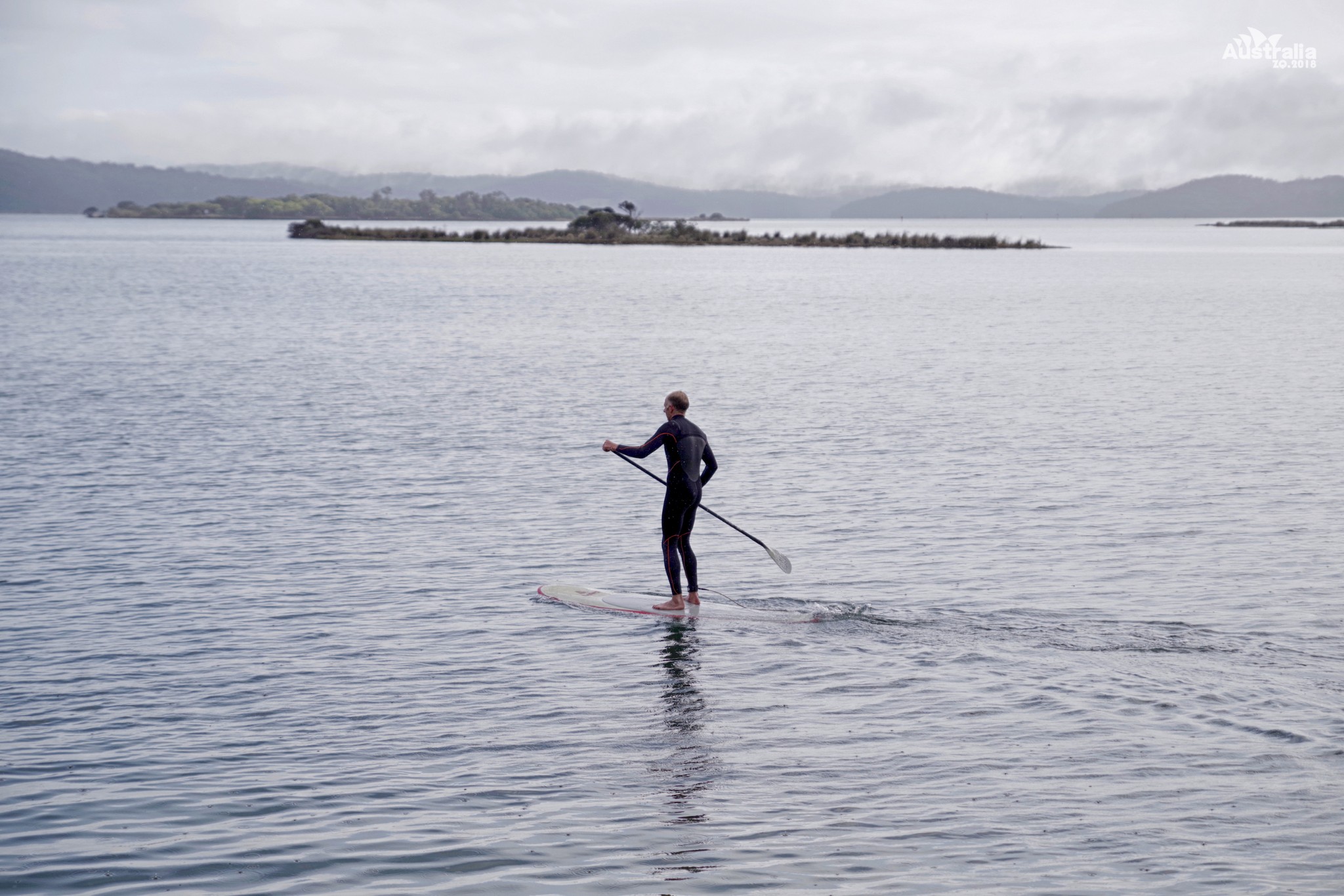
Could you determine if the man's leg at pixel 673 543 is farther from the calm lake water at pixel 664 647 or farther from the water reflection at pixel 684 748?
the water reflection at pixel 684 748

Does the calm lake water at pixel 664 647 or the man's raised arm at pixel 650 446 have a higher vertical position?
the man's raised arm at pixel 650 446

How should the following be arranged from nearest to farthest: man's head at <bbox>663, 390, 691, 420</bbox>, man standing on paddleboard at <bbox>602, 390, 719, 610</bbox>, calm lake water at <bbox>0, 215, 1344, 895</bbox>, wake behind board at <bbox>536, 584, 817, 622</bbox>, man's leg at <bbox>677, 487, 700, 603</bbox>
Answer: calm lake water at <bbox>0, 215, 1344, 895</bbox> → man's head at <bbox>663, 390, 691, 420</bbox> → wake behind board at <bbox>536, 584, 817, 622</bbox> → man standing on paddleboard at <bbox>602, 390, 719, 610</bbox> → man's leg at <bbox>677, 487, 700, 603</bbox>

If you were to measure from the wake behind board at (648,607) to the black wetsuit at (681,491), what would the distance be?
0.35 m

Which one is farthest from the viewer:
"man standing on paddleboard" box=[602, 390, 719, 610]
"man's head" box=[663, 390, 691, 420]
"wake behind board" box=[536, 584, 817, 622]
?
"man standing on paddleboard" box=[602, 390, 719, 610]

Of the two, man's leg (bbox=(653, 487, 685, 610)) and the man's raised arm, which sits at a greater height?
the man's raised arm

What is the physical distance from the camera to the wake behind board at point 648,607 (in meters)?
15.4

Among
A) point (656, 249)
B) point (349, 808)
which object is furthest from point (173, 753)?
point (656, 249)

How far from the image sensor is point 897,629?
1474cm

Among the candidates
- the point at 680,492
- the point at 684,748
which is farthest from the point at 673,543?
the point at 684,748

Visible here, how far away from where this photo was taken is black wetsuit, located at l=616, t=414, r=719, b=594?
15734 mm

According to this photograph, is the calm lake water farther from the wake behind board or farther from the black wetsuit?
the black wetsuit

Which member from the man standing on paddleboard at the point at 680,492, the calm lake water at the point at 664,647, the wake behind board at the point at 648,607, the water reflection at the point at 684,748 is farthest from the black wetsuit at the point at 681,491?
the water reflection at the point at 684,748

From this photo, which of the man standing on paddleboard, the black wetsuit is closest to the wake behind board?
the man standing on paddleboard

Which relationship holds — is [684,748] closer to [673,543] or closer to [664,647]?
[664,647]
